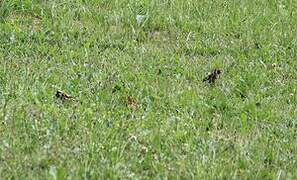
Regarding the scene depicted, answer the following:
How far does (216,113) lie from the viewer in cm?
419

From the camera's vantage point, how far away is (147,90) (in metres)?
4.41

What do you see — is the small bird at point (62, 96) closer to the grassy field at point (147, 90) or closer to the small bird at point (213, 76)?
the grassy field at point (147, 90)

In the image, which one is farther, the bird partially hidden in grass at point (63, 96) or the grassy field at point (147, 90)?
the bird partially hidden in grass at point (63, 96)

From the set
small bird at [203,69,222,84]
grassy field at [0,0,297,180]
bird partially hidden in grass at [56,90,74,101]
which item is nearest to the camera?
grassy field at [0,0,297,180]

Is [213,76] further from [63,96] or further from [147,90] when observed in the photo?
[63,96]

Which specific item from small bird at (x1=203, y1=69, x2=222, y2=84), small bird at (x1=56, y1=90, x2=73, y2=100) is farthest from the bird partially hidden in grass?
small bird at (x1=203, y1=69, x2=222, y2=84)

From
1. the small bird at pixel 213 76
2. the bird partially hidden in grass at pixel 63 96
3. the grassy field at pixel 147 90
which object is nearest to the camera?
the grassy field at pixel 147 90

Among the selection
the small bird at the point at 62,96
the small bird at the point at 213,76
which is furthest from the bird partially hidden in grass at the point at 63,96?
the small bird at the point at 213,76

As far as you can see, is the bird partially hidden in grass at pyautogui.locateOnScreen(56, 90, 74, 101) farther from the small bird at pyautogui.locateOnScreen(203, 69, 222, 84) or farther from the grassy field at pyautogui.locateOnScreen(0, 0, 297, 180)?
the small bird at pyautogui.locateOnScreen(203, 69, 222, 84)

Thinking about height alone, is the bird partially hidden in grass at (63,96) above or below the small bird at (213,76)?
above

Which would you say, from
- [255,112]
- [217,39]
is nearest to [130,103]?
[255,112]

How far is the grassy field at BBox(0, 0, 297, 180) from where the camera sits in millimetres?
3459

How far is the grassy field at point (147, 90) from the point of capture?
3459 mm

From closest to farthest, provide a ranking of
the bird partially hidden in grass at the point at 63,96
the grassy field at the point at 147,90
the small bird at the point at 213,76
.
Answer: the grassy field at the point at 147,90 → the bird partially hidden in grass at the point at 63,96 → the small bird at the point at 213,76
